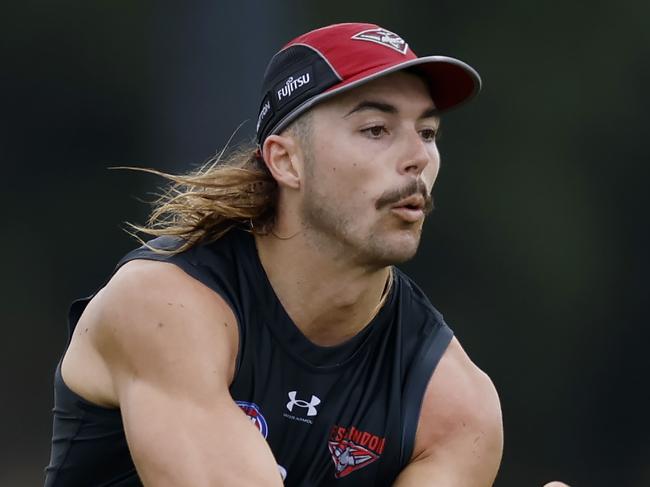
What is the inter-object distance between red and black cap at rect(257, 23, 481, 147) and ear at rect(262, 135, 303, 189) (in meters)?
0.04

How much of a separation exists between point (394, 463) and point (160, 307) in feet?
2.71

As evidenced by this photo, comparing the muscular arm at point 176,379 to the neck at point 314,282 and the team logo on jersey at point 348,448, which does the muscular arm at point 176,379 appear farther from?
the team logo on jersey at point 348,448

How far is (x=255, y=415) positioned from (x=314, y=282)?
1.34 ft

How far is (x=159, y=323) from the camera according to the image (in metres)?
3.32

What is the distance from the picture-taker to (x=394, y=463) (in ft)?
12.0

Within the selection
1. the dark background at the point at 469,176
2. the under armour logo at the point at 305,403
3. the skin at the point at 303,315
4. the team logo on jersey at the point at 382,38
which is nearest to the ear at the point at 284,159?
the skin at the point at 303,315

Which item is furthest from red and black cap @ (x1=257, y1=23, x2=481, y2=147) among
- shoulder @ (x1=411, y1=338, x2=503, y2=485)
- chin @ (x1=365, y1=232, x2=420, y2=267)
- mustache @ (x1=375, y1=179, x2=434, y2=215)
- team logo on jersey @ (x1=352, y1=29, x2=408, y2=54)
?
shoulder @ (x1=411, y1=338, x2=503, y2=485)

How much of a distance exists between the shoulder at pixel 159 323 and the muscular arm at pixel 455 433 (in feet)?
2.00

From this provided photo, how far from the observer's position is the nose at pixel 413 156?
348 centimetres

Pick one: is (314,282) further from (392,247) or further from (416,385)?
(416,385)

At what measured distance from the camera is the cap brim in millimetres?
3463

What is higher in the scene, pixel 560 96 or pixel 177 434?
pixel 560 96

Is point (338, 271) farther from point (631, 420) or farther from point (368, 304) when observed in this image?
point (631, 420)

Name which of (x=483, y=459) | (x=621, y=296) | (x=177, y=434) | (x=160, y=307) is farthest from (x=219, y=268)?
(x=621, y=296)
